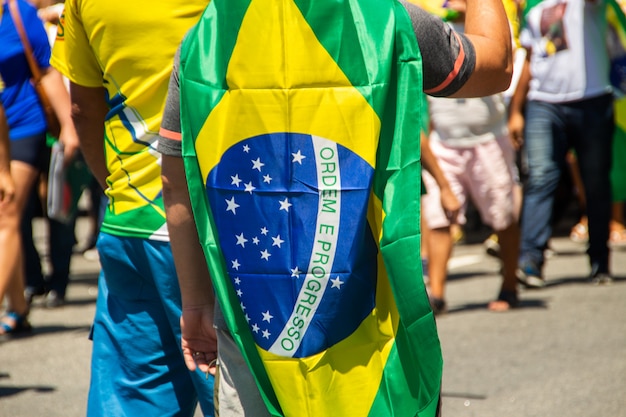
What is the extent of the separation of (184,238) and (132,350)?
0.81 metres

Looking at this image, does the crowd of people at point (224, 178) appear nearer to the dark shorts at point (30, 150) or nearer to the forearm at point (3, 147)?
the forearm at point (3, 147)

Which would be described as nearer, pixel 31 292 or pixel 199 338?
pixel 199 338

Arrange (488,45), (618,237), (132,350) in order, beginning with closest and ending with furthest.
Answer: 1. (488,45)
2. (132,350)
3. (618,237)

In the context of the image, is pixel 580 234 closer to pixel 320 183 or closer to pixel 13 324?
pixel 13 324

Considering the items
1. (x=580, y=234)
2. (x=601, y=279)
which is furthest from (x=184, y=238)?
(x=580, y=234)

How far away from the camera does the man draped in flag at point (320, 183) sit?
7.54 ft

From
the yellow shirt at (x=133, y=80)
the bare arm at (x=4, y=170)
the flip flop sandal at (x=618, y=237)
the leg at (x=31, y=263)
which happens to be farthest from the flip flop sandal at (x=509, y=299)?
the yellow shirt at (x=133, y=80)

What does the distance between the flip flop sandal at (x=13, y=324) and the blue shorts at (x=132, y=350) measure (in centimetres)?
384

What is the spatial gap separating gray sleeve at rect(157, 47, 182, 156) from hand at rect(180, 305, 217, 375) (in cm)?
40

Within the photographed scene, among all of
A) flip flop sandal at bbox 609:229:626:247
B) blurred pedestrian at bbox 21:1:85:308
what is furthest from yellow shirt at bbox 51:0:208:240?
flip flop sandal at bbox 609:229:626:247

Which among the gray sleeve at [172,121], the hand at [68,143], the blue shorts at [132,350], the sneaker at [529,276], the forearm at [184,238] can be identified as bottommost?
the sneaker at [529,276]

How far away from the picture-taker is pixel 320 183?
7.64 feet

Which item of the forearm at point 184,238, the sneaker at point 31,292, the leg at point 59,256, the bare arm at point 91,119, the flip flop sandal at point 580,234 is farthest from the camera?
the flip flop sandal at point 580,234

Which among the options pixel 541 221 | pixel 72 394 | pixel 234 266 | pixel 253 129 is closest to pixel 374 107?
pixel 253 129
